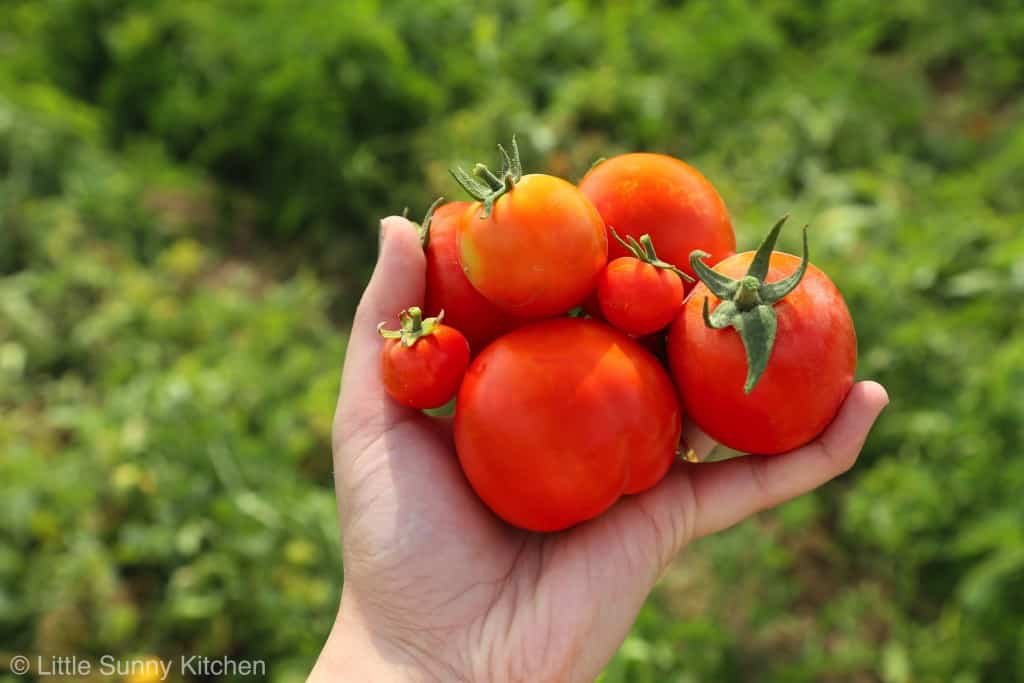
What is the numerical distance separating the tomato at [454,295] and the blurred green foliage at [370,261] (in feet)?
3.35

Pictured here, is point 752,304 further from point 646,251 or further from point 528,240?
point 528,240

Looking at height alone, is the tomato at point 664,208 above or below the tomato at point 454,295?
above

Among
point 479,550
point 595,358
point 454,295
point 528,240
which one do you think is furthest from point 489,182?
point 479,550

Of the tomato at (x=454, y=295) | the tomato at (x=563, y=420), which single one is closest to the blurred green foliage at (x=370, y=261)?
the tomato at (x=563, y=420)

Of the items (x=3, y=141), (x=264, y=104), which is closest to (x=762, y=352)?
(x=264, y=104)

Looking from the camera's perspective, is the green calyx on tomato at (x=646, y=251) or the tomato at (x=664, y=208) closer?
the green calyx on tomato at (x=646, y=251)

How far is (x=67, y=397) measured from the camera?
3318mm

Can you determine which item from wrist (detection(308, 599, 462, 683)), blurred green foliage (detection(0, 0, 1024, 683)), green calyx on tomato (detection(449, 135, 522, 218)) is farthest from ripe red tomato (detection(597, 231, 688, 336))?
blurred green foliage (detection(0, 0, 1024, 683))

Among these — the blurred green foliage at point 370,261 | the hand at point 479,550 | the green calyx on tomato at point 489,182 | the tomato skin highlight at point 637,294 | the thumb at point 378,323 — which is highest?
the green calyx on tomato at point 489,182

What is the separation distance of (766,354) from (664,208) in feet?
1.33

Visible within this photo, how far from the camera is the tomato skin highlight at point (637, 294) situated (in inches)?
65.4

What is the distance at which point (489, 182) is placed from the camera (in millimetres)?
1713

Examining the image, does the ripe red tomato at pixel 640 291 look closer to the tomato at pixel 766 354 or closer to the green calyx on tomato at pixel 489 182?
the tomato at pixel 766 354

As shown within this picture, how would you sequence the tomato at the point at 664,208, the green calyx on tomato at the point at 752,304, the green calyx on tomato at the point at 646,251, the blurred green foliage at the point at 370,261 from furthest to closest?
the blurred green foliage at the point at 370,261, the tomato at the point at 664,208, the green calyx on tomato at the point at 646,251, the green calyx on tomato at the point at 752,304
